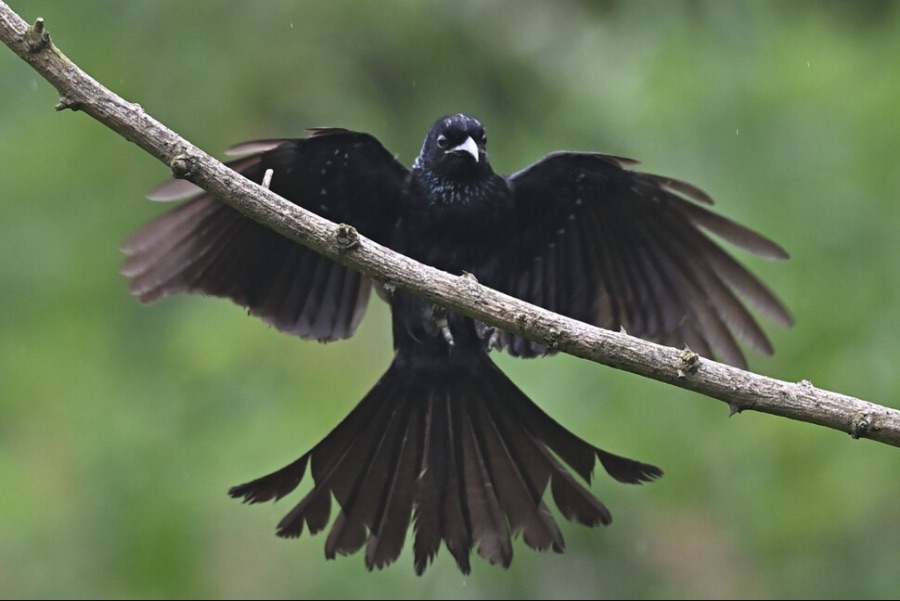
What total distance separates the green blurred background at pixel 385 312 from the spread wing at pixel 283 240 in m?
0.69

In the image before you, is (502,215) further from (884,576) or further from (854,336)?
(884,576)

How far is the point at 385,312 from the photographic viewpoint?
588cm

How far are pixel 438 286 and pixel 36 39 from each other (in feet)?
3.90

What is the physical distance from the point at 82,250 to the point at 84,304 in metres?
0.28

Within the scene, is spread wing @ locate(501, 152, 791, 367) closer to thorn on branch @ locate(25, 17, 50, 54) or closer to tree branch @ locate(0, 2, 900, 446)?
tree branch @ locate(0, 2, 900, 446)

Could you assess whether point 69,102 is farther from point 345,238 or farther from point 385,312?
point 385,312

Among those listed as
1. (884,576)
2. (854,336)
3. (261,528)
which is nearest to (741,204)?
(854,336)

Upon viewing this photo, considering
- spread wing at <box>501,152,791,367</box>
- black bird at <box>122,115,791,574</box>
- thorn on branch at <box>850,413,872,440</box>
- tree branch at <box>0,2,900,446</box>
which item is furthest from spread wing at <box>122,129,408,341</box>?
thorn on branch at <box>850,413,872,440</box>

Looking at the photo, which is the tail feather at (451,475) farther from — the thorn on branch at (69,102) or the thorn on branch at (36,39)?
the thorn on branch at (36,39)

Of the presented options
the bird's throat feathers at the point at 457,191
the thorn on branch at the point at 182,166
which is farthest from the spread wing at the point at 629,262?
the thorn on branch at the point at 182,166

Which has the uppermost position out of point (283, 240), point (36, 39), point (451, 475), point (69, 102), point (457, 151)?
point (457, 151)

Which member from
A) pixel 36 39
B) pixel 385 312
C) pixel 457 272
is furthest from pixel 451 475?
pixel 36 39

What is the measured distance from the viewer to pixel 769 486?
512cm

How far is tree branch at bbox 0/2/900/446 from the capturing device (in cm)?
317
